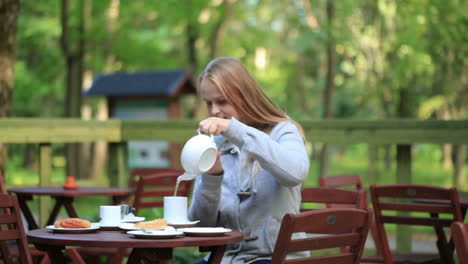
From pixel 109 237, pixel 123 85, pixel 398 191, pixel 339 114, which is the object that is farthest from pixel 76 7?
pixel 339 114

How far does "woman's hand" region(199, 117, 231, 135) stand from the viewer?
322cm

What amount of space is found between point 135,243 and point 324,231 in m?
0.75

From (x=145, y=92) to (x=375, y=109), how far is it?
2382 centimetres

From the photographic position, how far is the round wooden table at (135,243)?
301 cm

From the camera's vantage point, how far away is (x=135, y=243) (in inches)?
117

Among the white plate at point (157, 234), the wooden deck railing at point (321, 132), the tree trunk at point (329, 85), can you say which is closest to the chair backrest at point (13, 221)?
the white plate at point (157, 234)

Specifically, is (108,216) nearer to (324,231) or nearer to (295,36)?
(324,231)

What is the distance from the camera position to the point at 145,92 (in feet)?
55.9

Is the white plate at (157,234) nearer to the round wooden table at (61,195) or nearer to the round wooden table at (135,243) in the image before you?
the round wooden table at (135,243)

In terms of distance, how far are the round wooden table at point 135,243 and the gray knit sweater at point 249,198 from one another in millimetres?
388

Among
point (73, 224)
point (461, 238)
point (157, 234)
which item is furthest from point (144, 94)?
point (461, 238)

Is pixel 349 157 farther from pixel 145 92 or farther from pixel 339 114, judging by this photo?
pixel 145 92

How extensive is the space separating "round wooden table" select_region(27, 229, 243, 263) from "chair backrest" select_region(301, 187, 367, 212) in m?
1.01

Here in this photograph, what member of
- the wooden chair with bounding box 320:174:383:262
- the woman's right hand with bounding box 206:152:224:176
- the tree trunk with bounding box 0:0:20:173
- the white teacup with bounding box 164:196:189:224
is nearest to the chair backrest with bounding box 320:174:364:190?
the wooden chair with bounding box 320:174:383:262
